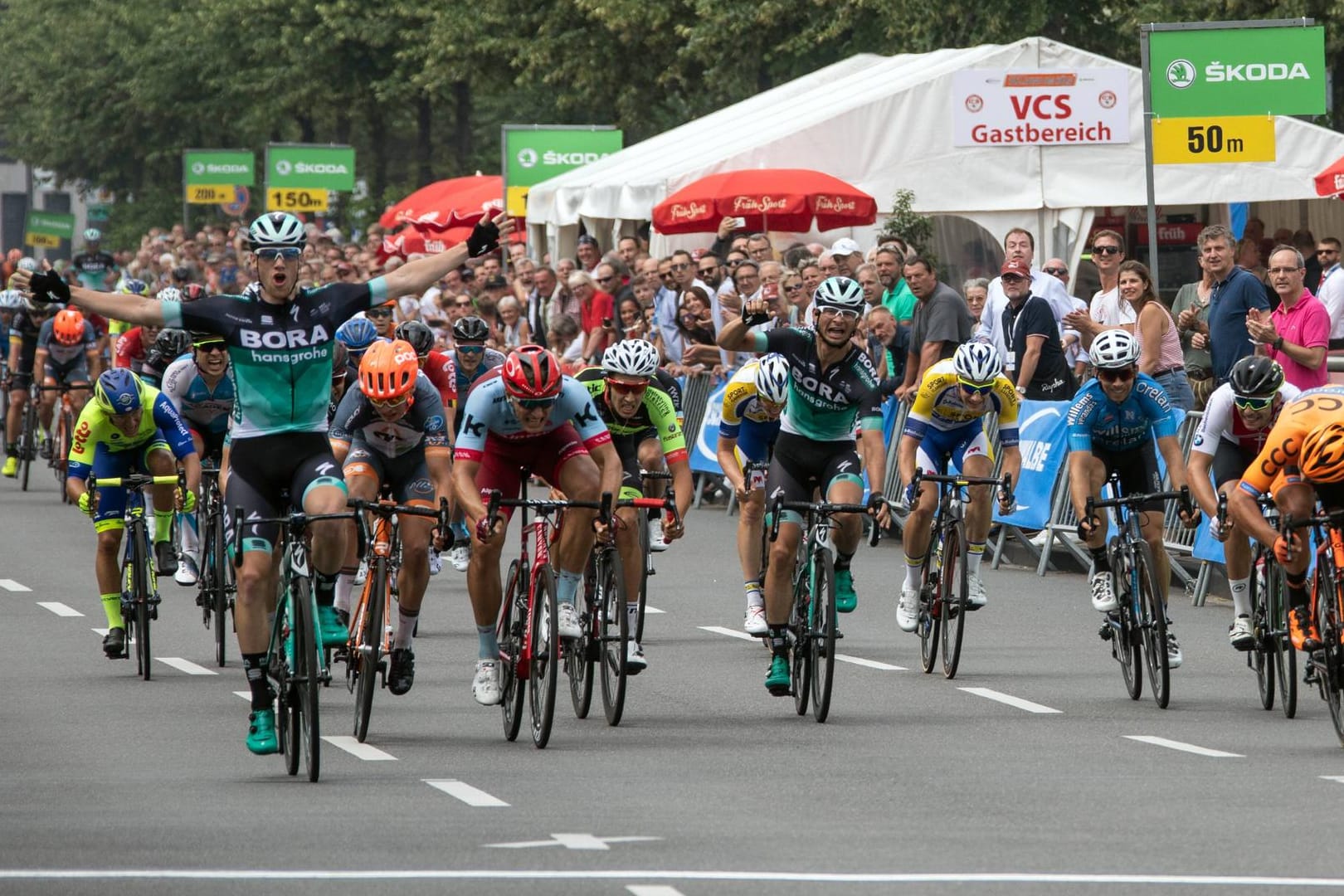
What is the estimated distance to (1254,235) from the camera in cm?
2292

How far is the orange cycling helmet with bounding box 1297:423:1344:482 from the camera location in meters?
10.7

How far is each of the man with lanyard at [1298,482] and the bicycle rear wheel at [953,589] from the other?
2.09m

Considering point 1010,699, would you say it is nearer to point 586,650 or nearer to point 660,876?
point 586,650

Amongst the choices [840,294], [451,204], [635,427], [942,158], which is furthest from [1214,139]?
[451,204]

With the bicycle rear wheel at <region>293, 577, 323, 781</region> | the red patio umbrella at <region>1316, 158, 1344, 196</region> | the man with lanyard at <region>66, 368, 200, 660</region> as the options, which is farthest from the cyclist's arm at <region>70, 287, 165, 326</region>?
the red patio umbrella at <region>1316, 158, 1344, 196</region>

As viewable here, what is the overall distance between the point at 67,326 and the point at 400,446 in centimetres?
1428

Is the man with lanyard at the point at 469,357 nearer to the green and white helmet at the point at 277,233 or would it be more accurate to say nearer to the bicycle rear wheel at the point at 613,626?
the bicycle rear wheel at the point at 613,626

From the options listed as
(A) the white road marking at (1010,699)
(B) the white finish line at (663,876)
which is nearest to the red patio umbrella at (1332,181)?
(A) the white road marking at (1010,699)

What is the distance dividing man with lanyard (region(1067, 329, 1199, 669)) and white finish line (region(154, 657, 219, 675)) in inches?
182

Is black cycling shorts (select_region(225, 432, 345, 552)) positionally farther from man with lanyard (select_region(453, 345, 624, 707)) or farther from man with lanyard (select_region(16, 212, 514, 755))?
man with lanyard (select_region(453, 345, 624, 707))

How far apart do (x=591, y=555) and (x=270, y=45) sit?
4757cm

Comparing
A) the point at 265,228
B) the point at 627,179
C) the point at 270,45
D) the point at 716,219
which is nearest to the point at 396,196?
the point at 270,45

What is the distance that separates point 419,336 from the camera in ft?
48.9

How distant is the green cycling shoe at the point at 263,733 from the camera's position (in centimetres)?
1043
